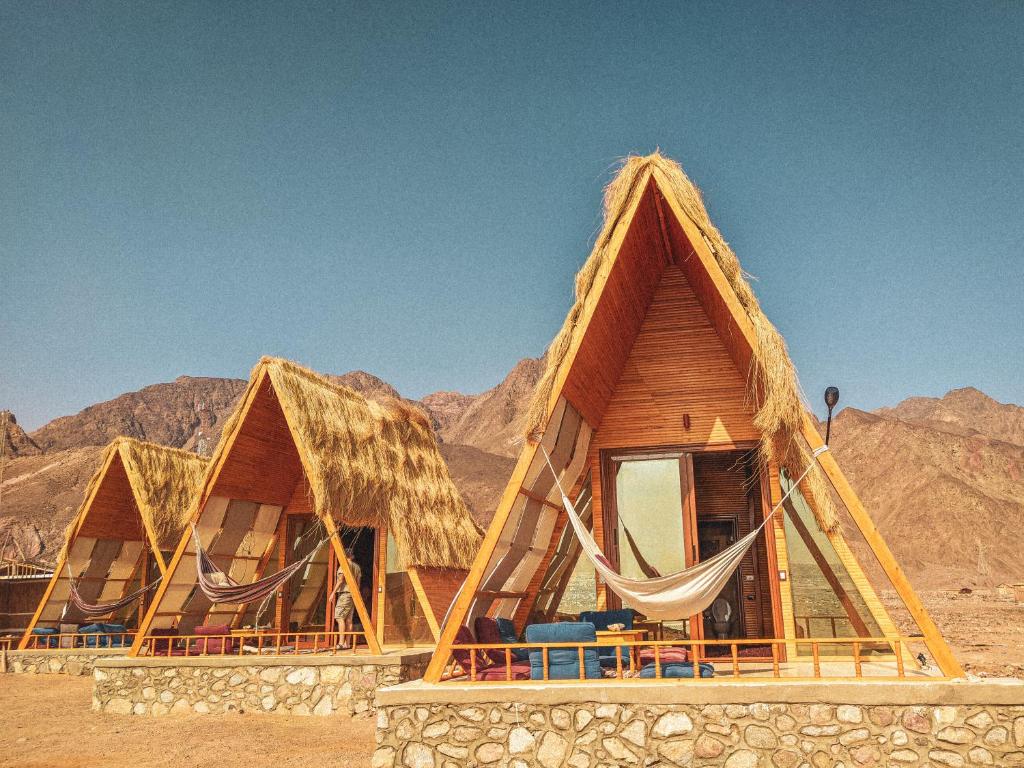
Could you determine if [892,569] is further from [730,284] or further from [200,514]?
[200,514]

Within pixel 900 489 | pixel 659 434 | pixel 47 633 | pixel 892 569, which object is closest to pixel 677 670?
pixel 892 569

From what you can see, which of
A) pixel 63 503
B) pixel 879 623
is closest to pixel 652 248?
pixel 879 623

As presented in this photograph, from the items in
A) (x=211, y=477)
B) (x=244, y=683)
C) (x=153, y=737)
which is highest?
(x=211, y=477)

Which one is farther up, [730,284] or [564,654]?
[730,284]

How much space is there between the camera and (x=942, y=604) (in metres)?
36.5

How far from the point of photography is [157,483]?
1503cm

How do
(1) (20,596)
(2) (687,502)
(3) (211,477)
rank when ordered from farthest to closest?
(1) (20,596) < (3) (211,477) < (2) (687,502)

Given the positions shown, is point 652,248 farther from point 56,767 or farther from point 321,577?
point 321,577

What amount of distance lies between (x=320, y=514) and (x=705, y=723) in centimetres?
652

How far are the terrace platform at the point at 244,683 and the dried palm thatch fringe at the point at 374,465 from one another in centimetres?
205

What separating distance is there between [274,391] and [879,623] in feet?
27.1

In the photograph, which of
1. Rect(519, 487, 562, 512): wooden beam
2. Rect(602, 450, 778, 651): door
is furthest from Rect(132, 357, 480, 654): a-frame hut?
Rect(602, 450, 778, 651): door

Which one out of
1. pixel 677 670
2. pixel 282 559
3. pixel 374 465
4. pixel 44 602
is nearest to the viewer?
pixel 677 670

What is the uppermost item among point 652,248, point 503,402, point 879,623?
point 503,402
